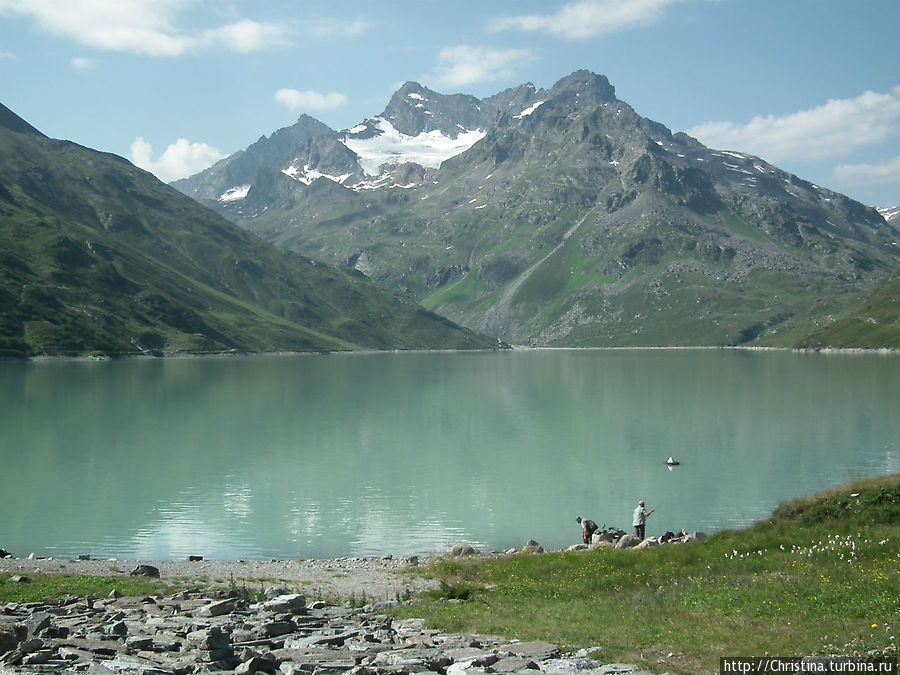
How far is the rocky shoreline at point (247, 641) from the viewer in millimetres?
17625

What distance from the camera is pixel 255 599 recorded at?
29156mm

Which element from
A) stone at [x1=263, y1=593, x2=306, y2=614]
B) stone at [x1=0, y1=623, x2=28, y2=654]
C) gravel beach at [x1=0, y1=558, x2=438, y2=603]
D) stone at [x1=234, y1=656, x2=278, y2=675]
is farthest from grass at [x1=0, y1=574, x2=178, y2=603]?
stone at [x1=234, y1=656, x2=278, y2=675]

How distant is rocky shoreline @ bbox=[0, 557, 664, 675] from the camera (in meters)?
17.6

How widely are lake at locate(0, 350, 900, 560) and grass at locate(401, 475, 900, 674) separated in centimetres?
1804

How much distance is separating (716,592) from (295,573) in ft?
72.2

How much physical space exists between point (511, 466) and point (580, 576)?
1871 inches

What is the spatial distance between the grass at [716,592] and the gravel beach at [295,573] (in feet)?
8.26

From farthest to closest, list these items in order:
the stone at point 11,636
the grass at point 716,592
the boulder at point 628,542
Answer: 1. the boulder at point 628,542
2. the grass at point 716,592
3. the stone at point 11,636

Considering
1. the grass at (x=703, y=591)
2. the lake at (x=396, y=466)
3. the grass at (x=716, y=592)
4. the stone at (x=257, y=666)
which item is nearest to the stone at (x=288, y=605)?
the grass at (x=703, y=591)

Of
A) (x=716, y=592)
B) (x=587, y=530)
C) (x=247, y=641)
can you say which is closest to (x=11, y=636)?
(x=247, y=641)

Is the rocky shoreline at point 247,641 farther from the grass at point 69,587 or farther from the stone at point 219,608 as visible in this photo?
the grass at point 69,587

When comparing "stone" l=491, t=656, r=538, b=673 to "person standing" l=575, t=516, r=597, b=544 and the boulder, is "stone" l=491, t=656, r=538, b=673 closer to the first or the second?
the boulder

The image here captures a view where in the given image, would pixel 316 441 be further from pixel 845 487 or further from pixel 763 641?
pixel 763 641

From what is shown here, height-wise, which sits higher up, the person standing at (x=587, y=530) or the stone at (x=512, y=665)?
the stone at (x=512, y=665)
